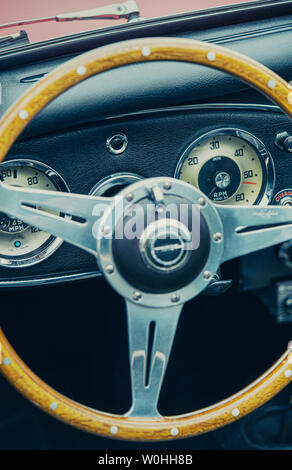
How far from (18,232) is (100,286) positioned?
0.52 meters

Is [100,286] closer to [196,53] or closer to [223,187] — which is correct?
[223,187]

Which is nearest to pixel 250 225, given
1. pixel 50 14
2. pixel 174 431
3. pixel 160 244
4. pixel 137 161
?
pixel 160 244

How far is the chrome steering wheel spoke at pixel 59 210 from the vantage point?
98 cm

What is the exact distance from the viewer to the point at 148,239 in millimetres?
1023

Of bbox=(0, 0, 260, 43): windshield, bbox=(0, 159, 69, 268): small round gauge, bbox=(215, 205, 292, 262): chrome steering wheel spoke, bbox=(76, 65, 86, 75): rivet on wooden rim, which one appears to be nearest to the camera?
bbox=(76, 65, 86, 75): rivet on wooden rim

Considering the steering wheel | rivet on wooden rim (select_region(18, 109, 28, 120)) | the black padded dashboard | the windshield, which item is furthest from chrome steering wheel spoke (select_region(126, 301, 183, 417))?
the windshield

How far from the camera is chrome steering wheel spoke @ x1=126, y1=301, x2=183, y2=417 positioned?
1.07 m

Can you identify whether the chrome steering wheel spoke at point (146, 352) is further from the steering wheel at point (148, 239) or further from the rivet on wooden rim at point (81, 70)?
the rivet on wooden rim at point (81, 70)

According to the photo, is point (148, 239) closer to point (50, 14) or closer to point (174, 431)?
point (174, 431)

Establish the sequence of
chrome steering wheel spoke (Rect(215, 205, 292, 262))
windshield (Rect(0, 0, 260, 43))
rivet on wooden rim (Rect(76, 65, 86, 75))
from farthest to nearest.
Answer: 1. windshield (Rect(0, 0, 260, 43))
2. chrome steering wheel spoke (Rect(215, 205, 292, 262))
3. rivet on wooden rim (Rect(76, 65, 86, 75))

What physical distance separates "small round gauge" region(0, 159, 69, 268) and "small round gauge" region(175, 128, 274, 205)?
0.95 feet

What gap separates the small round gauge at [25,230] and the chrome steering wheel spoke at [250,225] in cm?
37

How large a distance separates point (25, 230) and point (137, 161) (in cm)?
29

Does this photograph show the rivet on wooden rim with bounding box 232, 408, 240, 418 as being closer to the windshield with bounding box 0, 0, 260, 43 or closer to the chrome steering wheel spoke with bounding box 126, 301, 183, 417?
the chrome steering wheel spoke with bounding box 126, 301, 183, 417
